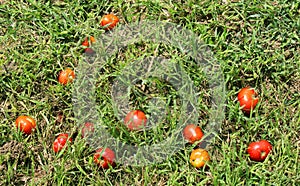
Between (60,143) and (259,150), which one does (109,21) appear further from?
(259,150)

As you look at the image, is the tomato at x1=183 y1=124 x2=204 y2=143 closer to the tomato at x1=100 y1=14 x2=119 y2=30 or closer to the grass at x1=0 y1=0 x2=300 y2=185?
the grass at x1=0 y1=0 x2=300 y2=185

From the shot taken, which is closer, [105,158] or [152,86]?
[105,158]

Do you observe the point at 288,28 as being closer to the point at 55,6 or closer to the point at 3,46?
the point at 55,6

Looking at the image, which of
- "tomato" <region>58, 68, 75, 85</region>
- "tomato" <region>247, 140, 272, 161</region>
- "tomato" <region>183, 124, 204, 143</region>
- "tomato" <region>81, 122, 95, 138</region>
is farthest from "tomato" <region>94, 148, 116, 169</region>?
"tomato" <region>247, 140, 272, 161</region>

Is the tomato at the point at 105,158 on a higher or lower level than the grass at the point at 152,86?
lower

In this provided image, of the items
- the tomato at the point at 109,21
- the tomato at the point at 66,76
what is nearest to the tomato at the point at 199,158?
the tomato at the point at 66,76

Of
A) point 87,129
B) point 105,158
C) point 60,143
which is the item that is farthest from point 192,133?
point 60,143

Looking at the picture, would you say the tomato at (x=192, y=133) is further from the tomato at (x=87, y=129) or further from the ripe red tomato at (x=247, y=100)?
the tomato at (x=87, y=129)
